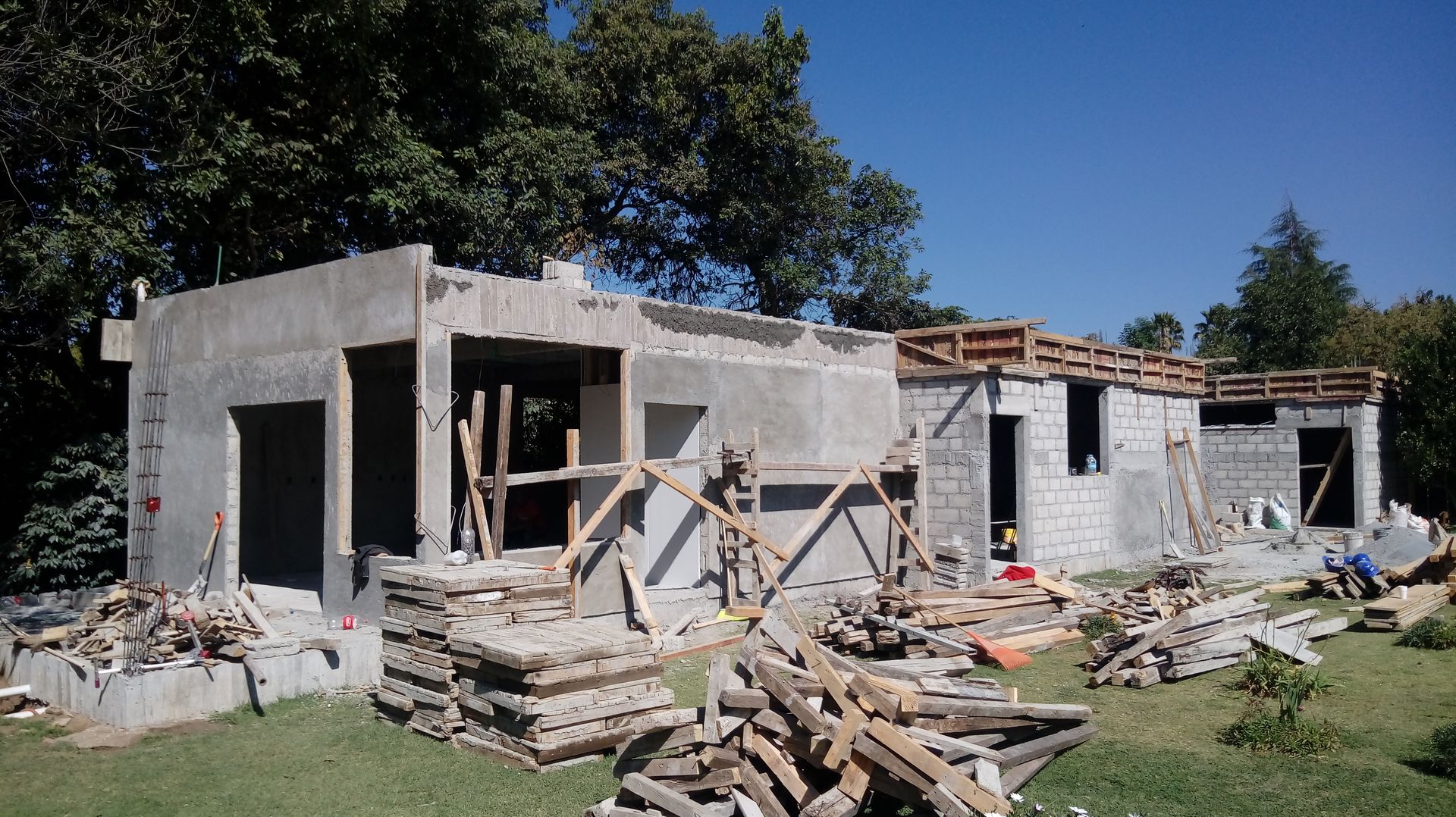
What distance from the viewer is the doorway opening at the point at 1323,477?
2933 centimetres

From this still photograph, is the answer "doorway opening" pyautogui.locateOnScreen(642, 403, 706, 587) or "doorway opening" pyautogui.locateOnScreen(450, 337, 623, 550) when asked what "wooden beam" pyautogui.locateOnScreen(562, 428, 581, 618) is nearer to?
"doorway opening" pyautogui.locateOnScreen(450, 337, 623, 550)

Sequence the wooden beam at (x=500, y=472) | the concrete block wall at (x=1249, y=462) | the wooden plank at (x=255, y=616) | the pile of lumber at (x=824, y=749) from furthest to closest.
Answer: the concrete block wall at (x=1249, y=462)
the wooden beam at (x=500, y=472)
the wooden plank at (x=255, y=616)
the pile of lumber at (x=824, y=749)

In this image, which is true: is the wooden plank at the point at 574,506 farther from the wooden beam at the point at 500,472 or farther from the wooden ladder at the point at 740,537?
the wooden ladder at the point at 740,537

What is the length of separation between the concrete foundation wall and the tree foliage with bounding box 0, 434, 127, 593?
45.6ft

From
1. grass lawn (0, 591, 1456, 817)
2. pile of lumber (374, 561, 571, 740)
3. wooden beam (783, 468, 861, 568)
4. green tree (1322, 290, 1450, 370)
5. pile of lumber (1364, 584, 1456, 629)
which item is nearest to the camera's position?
grass lawn (0, 591, 1456, 817)

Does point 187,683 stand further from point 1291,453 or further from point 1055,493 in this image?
point 1291,453

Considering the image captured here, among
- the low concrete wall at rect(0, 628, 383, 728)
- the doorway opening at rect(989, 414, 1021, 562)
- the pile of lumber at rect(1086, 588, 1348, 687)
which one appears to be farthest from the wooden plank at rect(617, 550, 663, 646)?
the doorway opening at rect(989, 414, 1021, 562)

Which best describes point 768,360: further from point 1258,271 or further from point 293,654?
point 1258,271

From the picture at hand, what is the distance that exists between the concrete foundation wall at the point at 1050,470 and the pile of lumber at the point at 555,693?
32.5 ft

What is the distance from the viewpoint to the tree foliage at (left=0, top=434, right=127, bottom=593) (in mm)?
16891

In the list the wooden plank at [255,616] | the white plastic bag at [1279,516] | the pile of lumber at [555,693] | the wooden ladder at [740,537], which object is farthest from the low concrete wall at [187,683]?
the white plastic bag at [1279,516]

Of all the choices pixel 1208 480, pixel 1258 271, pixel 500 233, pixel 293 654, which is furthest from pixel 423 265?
pixel 1258 271

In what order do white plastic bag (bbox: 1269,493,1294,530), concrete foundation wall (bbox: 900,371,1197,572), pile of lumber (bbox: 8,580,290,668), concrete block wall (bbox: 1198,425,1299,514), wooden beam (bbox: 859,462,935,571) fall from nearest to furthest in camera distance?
1. pile of lumber (bbox: 8,580,290,668)
2. wooden beam (bbox: 859,462,935,571)
3. concrete foundation wall (bbox: 900,371,1197,572)
4. white plastic bag (bbox: 1269,493,1294,530)
5. concrete block wall (bbox: 1198,425,1299,514)

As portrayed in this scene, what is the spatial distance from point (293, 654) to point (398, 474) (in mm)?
7517
